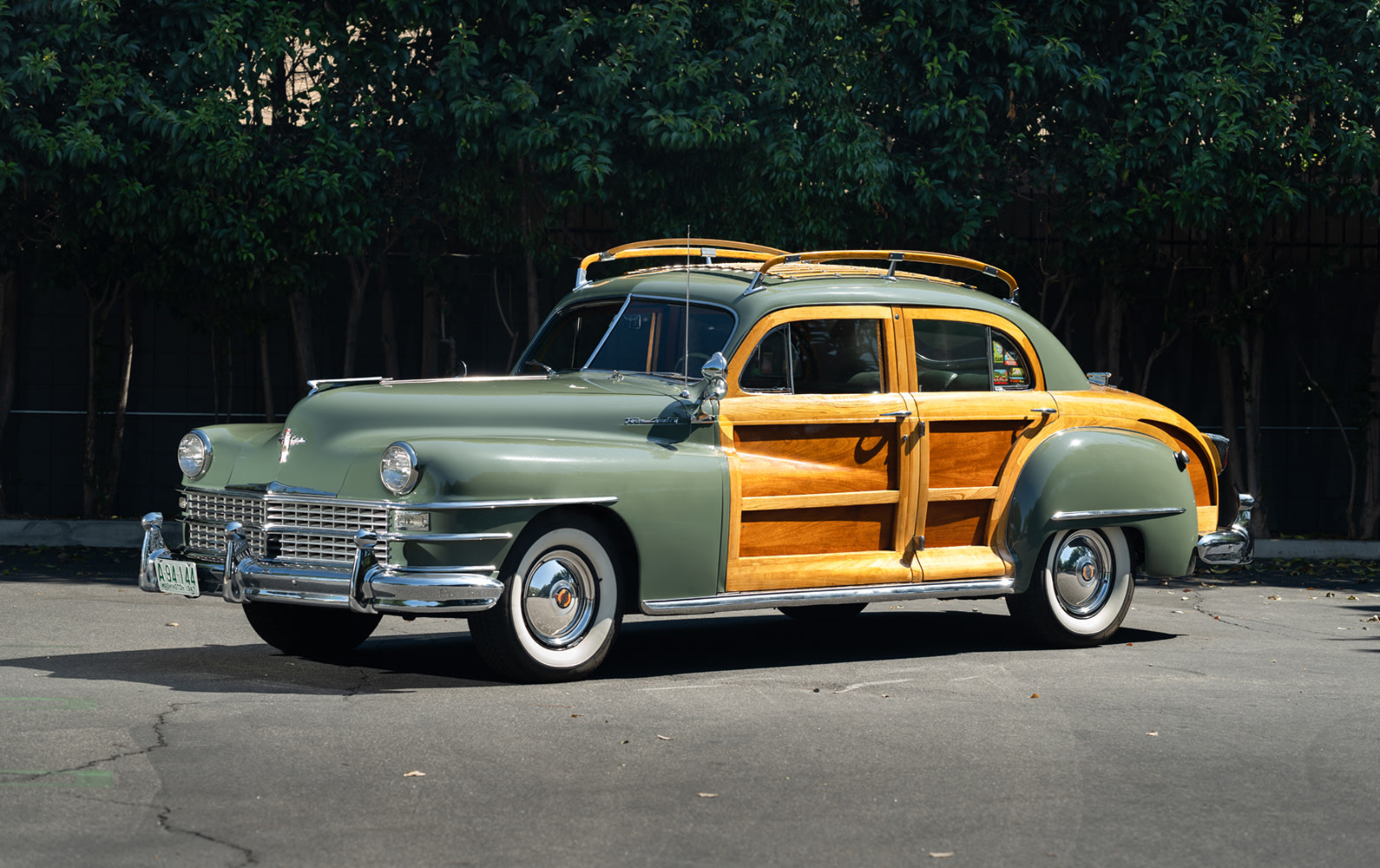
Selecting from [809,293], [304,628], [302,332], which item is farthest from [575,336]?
[302,332]

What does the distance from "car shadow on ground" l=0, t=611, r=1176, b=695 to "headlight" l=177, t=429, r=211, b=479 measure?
94 centimetres

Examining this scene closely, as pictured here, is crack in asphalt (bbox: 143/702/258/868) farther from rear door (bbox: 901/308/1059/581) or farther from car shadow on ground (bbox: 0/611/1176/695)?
rear door (bbox: 901/308/1059/581)

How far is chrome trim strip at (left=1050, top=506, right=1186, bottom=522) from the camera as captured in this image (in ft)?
30.2

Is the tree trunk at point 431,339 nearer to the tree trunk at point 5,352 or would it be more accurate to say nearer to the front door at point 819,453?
the tree trunk at point 5,352

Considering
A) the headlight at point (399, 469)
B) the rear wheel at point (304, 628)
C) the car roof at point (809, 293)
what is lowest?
the rear wheel at point (304, 628)

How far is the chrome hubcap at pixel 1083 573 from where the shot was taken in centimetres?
943

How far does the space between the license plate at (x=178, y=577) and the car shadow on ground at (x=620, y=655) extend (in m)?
0.39

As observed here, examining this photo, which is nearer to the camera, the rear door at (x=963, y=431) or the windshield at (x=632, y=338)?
the windshield at (x=632, y=338)

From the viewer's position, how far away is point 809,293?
8.81 meters

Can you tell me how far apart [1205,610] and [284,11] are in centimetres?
844

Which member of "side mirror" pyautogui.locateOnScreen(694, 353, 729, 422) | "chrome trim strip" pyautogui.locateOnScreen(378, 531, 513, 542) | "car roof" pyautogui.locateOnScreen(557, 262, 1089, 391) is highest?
"car roof" pyautogui.locateOnScreen(557, 262, 1089, 391)

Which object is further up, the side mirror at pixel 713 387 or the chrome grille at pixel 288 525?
the side mirror at pixel 713 387

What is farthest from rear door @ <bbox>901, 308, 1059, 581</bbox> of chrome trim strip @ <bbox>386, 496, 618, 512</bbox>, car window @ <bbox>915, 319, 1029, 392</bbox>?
chrome trim strip @ <bbox>386, 496, 618, 512</bbox>

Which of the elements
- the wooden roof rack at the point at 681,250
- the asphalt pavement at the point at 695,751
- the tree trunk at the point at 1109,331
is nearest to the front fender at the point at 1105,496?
the asphalt pavement at the point at 695,751
